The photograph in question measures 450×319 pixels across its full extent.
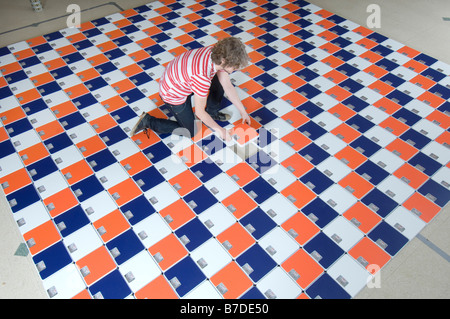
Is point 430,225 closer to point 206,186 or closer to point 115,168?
point 206,186

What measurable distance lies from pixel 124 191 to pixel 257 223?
1137 millimetres

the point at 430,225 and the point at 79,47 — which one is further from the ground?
the point at 79,47

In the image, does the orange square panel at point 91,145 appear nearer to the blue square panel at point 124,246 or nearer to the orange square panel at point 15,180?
the orange square panel at point 15,180

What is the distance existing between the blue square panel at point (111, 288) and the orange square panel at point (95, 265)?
0.14 ft

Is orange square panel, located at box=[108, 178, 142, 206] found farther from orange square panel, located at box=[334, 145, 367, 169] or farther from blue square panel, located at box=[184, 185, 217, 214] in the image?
orange square panel, located at box=[334, 145, 367, 169]

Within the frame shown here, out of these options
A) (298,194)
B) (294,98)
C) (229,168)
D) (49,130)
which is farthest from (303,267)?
(49,130)

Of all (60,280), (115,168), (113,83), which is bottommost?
(60,280)

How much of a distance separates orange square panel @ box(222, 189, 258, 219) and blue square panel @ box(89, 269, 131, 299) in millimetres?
950

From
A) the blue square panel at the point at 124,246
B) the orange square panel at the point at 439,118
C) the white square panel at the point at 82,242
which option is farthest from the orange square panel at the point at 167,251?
the orange square panel at the point at 439,118

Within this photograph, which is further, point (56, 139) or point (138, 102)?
point (138, 102)

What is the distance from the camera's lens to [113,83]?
369 centimetres

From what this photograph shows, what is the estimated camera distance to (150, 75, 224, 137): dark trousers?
294cm

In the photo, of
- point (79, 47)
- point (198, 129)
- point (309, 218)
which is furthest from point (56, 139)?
point (309, 218)

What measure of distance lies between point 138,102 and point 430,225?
9.47 ft
